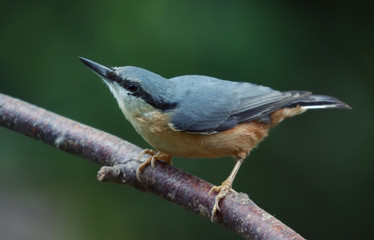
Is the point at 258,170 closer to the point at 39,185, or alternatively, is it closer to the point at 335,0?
the point at 335,0

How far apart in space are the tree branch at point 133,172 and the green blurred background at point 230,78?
106cm

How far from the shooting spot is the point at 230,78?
4156 millimetres

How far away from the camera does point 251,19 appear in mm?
4113

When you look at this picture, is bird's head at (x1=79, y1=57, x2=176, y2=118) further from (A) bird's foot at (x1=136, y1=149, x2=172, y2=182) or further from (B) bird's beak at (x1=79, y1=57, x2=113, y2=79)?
(A) bird's foot at (x1=136, y1=149, x2=172, y2=182)

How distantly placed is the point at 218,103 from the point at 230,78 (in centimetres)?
89

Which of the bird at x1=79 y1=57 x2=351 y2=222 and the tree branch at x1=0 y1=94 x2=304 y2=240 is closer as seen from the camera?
the tree branch at x1=0 y1=94 x2=304 y2=240

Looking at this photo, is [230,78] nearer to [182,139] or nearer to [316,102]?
[316,102]

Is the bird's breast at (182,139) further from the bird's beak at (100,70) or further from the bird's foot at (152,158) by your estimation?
the bird's beak at (100,70)

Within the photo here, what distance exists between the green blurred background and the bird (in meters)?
0.82

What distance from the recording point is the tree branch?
245 centimetres

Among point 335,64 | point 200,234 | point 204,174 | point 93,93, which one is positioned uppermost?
point 335,64

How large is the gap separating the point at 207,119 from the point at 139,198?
144 centimetres

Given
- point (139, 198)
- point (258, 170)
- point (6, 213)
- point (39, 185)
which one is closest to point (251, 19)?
point (258, 170)

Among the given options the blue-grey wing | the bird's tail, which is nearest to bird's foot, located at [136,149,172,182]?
the blue-grey wing
